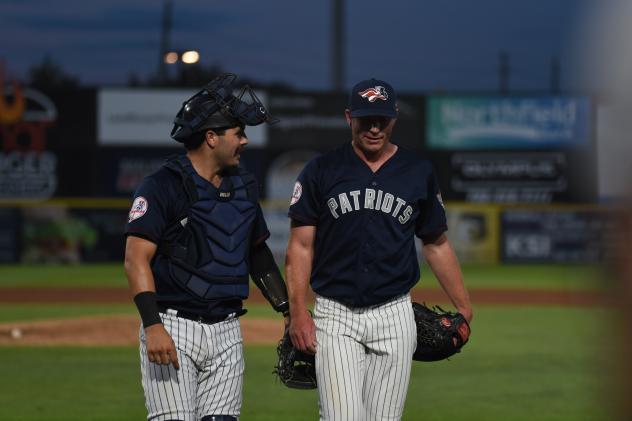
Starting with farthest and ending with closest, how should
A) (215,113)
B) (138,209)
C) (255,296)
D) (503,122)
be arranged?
(503,122) → (255,296) → (215,113) → (138,209)

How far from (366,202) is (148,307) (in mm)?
1033

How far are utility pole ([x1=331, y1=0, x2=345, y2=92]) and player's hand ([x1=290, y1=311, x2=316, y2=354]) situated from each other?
28.4 meters

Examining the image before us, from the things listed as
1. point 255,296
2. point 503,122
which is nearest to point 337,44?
point 503,122

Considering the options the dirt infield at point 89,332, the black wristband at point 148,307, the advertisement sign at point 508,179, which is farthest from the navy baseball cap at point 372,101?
the advertisement sign at point 508,179

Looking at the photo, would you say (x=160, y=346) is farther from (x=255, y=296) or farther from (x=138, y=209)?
(x=255, y=296)

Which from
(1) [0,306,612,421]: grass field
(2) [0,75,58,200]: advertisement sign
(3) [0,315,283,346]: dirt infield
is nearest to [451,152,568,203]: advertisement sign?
(2) [0,75,58,200]: advertisement sign

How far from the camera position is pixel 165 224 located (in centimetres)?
446

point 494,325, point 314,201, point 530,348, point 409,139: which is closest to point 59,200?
point 409,139

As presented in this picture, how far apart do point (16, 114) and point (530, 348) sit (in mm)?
20916

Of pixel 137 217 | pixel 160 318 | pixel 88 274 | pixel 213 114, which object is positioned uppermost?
pixel 213 114

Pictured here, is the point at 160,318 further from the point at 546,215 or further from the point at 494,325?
the point at 546,215

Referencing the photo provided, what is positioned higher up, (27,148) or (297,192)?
(297,192)

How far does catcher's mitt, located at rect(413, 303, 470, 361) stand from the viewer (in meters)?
4.96

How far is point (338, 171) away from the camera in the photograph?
4.79m
